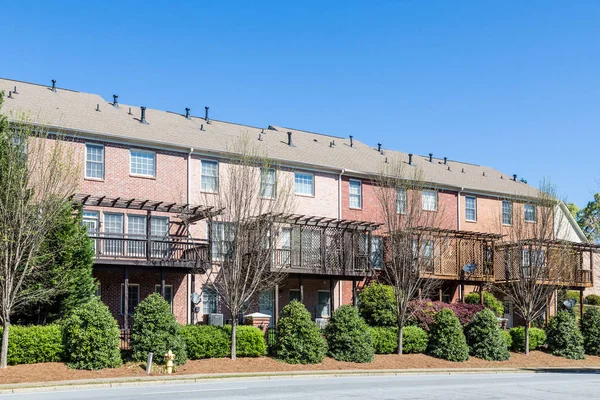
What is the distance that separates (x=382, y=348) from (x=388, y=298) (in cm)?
310

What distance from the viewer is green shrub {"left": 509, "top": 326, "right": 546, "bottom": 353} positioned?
1437 inches

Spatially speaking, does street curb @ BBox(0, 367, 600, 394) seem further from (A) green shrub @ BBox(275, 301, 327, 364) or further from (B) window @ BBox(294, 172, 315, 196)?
(B) window @ BBox(294, 172, 315, 196)

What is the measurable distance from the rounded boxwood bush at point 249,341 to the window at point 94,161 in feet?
29.4

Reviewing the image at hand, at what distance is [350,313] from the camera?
29.9m

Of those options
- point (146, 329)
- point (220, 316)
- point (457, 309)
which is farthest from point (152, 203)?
point (457, 309)

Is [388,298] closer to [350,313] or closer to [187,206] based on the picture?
[350,313]

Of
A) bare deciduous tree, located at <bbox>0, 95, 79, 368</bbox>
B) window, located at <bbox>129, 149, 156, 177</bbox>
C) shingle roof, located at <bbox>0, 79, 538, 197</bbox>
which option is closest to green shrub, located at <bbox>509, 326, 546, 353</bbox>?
shingle roof, located at <bbox>0, 79, 538, 197</bbox>

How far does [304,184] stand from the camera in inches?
1491

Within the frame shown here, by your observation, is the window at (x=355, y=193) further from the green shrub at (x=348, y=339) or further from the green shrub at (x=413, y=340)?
the green shrub at (x=348, y=339)

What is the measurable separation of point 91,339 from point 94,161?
33.6 feet

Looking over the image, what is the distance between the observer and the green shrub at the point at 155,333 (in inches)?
987

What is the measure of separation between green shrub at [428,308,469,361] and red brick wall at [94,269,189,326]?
35.0 ft

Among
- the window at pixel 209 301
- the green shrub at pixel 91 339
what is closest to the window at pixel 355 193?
the window at pixel 209 301

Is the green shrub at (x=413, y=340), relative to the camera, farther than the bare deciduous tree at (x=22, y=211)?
Yes
